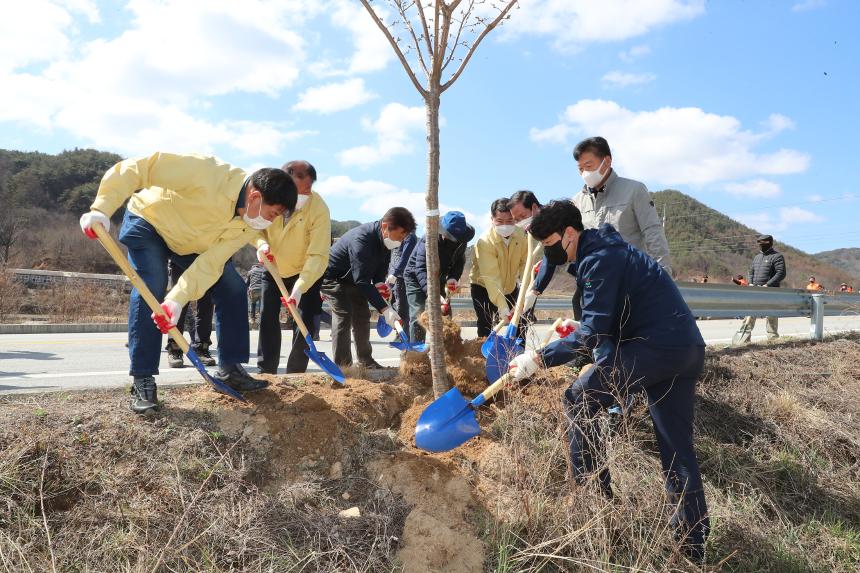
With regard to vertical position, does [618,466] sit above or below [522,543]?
above

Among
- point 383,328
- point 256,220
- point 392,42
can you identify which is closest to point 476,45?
point 392,42

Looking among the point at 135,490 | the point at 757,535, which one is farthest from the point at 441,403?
the point at 757,535

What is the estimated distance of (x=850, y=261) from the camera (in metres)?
105

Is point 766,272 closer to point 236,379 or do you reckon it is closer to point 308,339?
point 308,339

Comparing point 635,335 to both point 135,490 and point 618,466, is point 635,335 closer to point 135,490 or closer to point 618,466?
point 618,466

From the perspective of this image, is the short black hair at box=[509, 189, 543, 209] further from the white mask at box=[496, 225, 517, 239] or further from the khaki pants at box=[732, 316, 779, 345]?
the khaki pants at box=[732, 316, 779, 345]

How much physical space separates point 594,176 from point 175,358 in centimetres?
419

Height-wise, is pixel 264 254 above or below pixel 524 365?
above

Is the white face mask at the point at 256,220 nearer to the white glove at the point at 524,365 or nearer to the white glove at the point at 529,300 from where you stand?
the white glove at the point at 524,365

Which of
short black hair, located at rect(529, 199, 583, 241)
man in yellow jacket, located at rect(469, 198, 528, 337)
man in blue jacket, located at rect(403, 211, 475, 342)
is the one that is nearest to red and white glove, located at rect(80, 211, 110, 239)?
short black hair, located at rect(529, 199, 583, 241)

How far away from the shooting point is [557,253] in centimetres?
304

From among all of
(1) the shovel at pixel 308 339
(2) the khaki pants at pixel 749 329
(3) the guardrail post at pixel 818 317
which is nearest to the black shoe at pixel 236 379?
(1) the shovel at pixel 308 339

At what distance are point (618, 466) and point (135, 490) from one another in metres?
2.34

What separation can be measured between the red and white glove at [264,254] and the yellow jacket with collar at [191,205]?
635 mm
